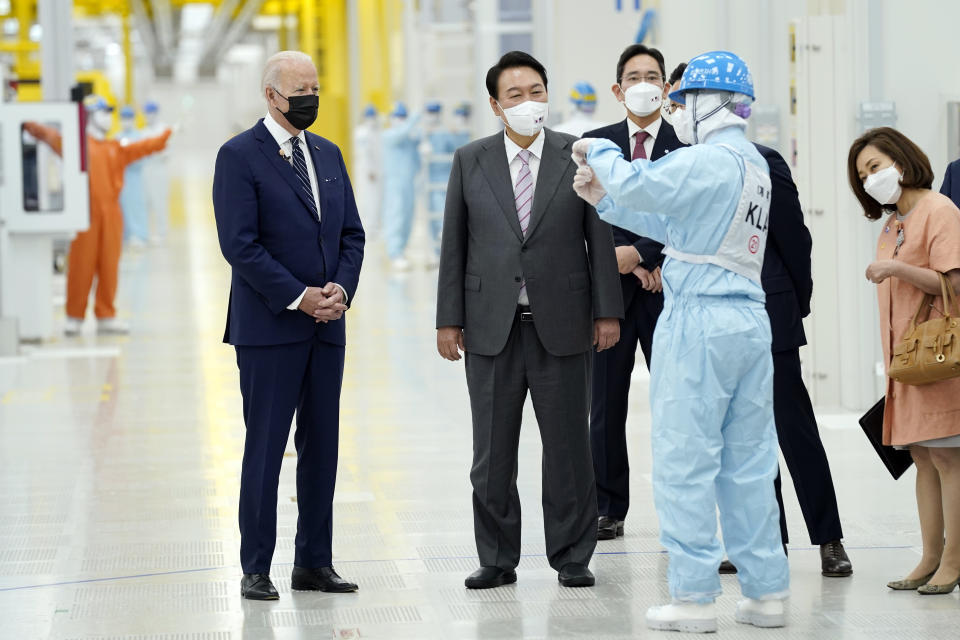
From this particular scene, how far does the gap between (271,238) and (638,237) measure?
4.36 feet

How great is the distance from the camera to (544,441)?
4316 millimetres

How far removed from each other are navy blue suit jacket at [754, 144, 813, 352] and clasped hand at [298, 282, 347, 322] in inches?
50.8

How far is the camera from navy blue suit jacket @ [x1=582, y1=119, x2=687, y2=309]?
4.68 metres

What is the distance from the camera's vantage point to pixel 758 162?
373 centimetres

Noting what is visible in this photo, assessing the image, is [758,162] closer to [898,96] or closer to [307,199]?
[307,199]

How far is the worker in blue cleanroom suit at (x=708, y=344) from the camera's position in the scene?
11.9 ft

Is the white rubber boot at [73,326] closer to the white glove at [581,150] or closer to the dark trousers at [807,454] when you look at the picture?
the dark trousers at [807,454]

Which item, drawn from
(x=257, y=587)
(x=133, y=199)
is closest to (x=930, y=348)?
(x=257, y=587)

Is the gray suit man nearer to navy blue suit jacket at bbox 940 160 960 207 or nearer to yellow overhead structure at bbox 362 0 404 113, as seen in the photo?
navy blue suit jacket at bbox 940 160 960 207

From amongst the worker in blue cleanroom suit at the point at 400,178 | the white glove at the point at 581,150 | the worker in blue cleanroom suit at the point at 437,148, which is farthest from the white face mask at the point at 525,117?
the worker in blue cleanroom suit at the point at 400,178

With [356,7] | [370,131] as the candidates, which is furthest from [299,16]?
[370,131]

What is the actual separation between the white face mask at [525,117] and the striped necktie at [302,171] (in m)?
0.62

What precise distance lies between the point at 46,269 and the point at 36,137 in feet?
3.26

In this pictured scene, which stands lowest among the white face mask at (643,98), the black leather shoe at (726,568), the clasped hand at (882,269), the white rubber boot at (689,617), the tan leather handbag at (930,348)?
the black leather shoe at (726,568)
